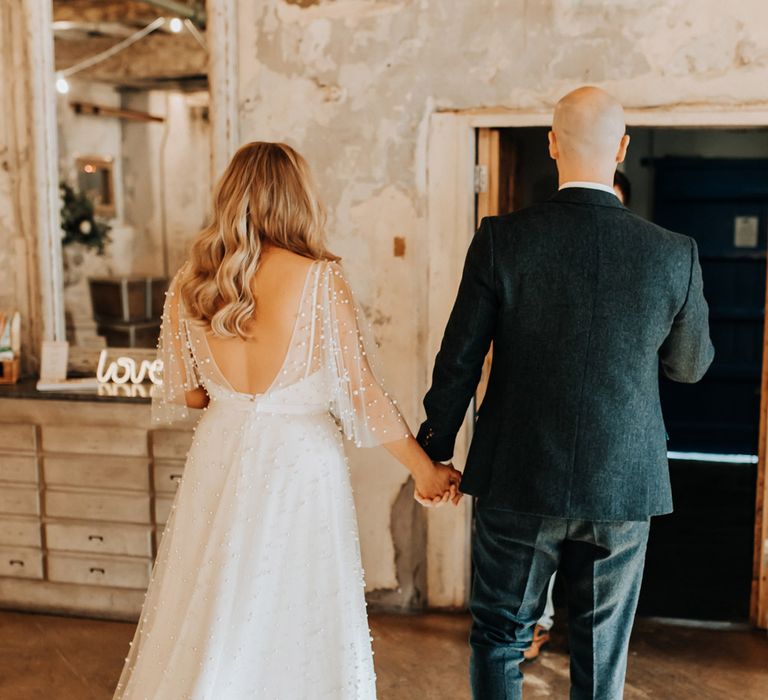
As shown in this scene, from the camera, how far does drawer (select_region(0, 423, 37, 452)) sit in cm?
419

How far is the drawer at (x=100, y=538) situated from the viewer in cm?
414

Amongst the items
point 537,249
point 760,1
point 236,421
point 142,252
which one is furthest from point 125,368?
point 760,1

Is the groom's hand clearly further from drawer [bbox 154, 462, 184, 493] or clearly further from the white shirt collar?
drawer [bbox 154, 462, 184, 493]

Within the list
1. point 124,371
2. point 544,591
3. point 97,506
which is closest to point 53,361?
point 124,371

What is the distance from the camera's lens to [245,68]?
423 cm

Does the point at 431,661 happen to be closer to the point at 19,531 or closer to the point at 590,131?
the point at 19,531

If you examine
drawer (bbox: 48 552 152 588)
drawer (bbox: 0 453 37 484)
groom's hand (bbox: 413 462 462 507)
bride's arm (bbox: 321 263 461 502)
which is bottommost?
drawer (bbox: 48 552 152 588)

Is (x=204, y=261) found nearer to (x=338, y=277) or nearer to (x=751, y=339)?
(x=338, y=277)

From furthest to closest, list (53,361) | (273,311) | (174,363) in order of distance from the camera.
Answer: (53,361) < (174,363) < (273,311)

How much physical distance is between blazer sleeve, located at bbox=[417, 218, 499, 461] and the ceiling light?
120 inches

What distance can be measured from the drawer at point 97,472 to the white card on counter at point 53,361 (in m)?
0.41

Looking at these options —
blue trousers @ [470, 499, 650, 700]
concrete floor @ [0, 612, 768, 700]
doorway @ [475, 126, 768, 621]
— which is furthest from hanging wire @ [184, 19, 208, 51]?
doorway @ [475, 126, 768, 621]

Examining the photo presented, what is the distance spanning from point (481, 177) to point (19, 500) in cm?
258

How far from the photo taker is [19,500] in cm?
425
